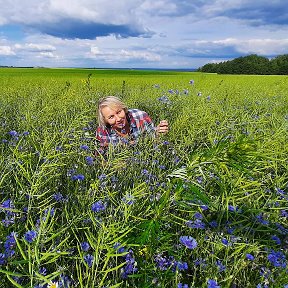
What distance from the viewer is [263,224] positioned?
1.58 meters

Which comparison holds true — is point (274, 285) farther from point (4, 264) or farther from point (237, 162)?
point (4, 264)

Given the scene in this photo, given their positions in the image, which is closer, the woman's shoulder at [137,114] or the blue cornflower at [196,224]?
the blue cornflower at [196,224]

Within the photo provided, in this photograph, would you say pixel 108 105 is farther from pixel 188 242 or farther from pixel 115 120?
pixel 188 242

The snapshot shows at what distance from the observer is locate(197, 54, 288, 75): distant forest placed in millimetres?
41969

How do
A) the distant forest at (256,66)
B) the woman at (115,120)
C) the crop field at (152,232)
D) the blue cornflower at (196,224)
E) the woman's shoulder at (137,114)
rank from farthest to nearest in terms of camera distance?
the distant forest at (256,66) → the woman's shoulder at (137,114) → the woman at (115,120) → the blue cornflower at (196,224) → the crop field at (152,232)

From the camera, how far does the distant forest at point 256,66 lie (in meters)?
42.0

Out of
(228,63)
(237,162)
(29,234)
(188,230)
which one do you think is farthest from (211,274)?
(228,63)

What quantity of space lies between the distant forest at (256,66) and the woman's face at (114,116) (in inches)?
1658

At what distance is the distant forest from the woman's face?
138ft

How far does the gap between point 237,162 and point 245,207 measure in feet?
2.19

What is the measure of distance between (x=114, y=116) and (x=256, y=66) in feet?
144

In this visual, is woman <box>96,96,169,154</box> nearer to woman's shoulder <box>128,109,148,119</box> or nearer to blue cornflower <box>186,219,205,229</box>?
woman's shoulder <box>128,109,148,119</box>

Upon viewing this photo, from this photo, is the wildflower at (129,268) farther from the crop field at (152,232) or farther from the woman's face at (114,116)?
the woman's face at (114,116)

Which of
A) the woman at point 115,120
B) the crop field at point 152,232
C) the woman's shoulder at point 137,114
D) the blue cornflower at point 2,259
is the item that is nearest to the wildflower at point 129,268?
the crop field at point 152,232
